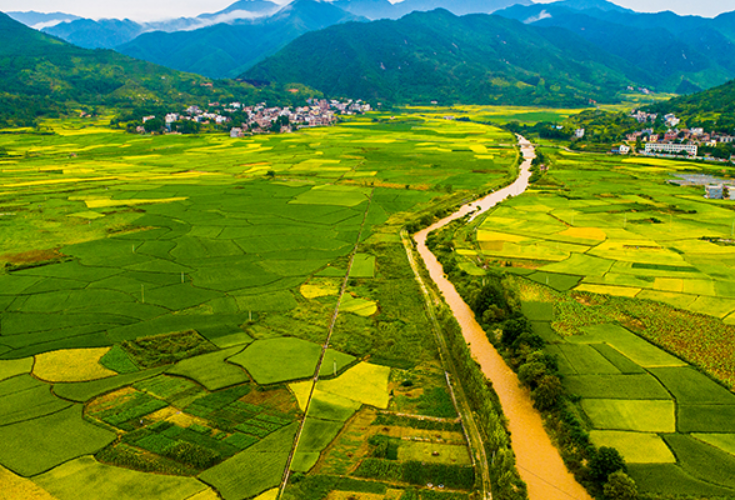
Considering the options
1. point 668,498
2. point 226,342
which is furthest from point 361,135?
point 668,498

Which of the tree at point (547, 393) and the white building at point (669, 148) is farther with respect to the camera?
the white building at point (669, 148)

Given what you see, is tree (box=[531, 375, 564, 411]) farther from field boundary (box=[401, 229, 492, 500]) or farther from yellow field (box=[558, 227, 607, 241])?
yellow field (box=[558, 227, 607, 241])

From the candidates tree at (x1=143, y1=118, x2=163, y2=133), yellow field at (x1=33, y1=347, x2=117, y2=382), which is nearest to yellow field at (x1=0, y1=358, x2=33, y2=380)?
yellow field at (x1=33, y1=347, x2=117, y2=382)

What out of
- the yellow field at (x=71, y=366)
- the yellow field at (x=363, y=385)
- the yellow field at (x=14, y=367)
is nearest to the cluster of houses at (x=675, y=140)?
the yellow field at (x=363, y=385)

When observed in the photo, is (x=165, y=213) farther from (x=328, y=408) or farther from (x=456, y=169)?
(x=456, y=169)

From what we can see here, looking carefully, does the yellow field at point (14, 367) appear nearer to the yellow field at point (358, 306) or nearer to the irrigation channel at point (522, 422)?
the yellow field at point (358, 306)
